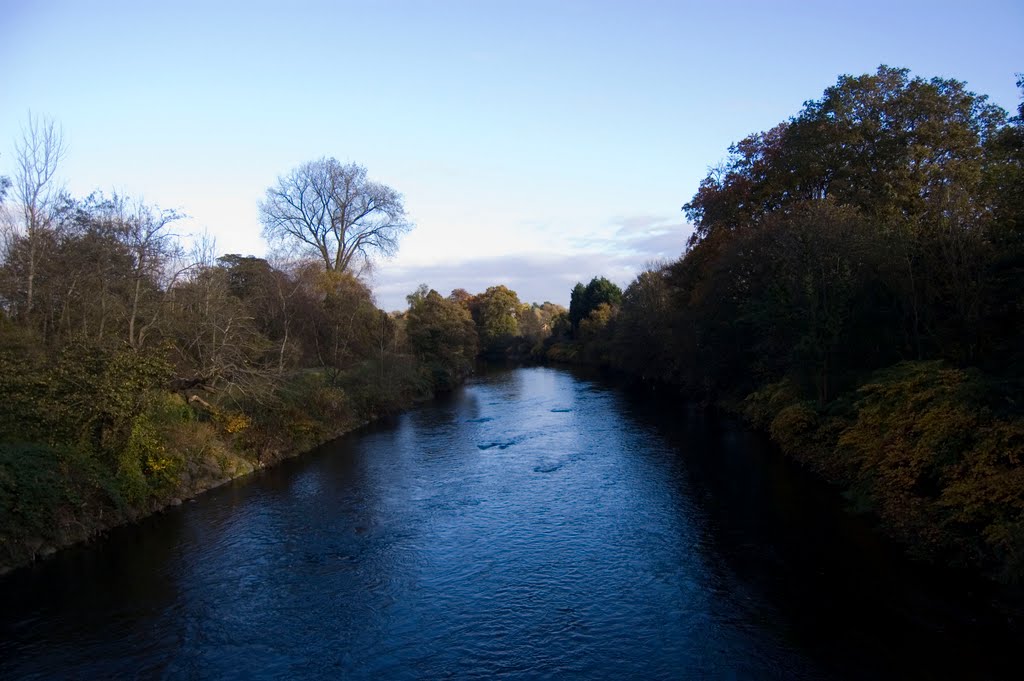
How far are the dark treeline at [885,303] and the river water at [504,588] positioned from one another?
1.66 metres

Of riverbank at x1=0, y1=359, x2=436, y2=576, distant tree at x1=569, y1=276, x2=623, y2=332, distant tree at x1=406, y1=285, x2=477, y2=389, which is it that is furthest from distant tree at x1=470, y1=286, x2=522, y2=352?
riverbank at x1=0, y1=359, x2=436, y2=576

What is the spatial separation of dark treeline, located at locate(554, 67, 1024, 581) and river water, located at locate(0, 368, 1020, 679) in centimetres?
166

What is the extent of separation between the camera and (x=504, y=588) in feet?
42.5

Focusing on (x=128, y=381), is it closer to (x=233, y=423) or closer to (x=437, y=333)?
(x=233, y=423)

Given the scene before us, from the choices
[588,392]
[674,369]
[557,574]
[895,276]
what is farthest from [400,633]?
[674,369]

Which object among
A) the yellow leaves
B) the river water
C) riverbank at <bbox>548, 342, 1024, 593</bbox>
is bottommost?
the river water

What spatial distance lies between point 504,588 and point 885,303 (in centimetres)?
1709

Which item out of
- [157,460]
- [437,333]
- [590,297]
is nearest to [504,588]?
[157,460]

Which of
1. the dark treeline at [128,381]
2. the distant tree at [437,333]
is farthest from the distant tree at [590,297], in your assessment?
the dark treeline at [128,381]

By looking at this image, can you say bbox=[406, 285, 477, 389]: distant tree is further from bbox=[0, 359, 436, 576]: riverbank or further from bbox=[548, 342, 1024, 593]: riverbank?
bbox=[548, 342, 1024, 593]: riverbank

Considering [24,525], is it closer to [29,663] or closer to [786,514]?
[29,663]

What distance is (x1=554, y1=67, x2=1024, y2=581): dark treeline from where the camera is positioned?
13.4 meters

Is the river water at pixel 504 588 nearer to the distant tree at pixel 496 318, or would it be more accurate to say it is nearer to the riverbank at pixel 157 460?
the riverbank at pixel 157 460

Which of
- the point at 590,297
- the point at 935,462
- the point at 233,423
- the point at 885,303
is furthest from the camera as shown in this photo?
the point at 590,297
